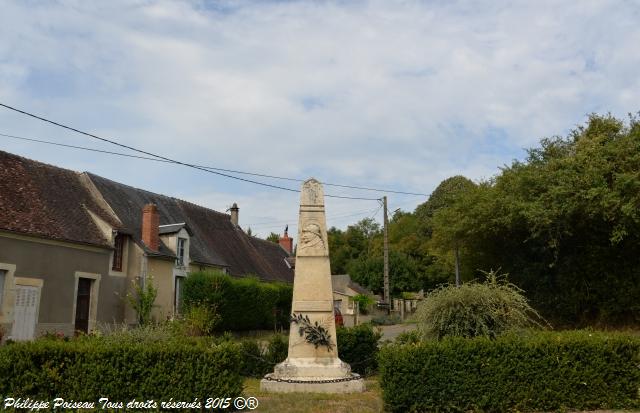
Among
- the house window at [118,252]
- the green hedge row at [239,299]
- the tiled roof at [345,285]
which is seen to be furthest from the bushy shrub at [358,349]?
the tiled roof at [345,285]

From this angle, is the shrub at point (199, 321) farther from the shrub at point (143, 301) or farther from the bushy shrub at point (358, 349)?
the bushy shrub at point (358, 349)

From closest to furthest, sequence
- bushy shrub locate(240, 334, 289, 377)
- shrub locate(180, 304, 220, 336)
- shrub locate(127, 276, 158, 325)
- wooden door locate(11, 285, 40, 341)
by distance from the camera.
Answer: bushy shrub locate(240, 334, 289, 377) < wooden door locate(11, 285, 40, 341) < shrub locate(180, 304, 220, 336) < shrub locate(127, 276, 158, 325)

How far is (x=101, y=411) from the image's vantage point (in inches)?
255

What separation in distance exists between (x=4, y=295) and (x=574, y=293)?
1868cm

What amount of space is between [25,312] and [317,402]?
1278 cm

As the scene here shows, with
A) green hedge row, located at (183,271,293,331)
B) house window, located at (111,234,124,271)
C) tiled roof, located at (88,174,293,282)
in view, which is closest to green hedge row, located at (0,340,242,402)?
green hedge row, located at (183,271,293,331)

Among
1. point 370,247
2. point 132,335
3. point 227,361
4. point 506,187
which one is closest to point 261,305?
point 506,187

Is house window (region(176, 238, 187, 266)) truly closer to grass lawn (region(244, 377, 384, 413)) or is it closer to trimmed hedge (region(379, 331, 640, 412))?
grass lawn (region(244, 377, 384, 413))

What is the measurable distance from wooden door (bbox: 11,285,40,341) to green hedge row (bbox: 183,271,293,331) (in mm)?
5457

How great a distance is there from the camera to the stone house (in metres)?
16.8

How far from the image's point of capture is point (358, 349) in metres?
11.6

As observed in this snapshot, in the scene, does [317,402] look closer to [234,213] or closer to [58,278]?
[58,278]

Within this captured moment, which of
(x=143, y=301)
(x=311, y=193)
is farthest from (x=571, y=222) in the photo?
(x=143, y=301)

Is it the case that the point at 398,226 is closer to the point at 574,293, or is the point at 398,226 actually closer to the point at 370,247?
the point at 370,247
